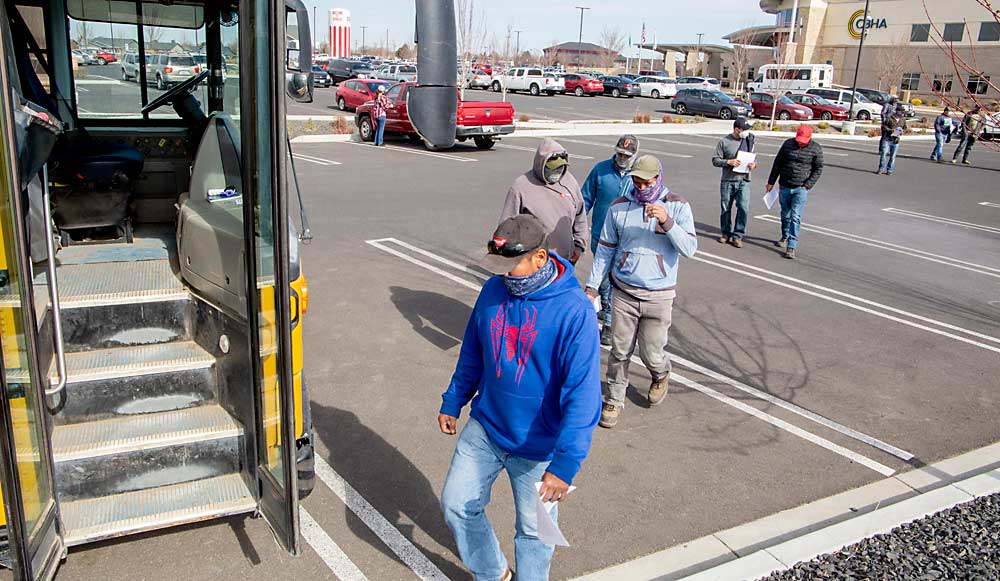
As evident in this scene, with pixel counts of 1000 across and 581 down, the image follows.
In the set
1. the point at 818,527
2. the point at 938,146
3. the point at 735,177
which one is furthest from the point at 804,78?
the point at 818,527

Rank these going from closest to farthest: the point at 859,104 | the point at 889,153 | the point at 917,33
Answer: the point at 889,153 → the point at 859,104 → the point at 917,33

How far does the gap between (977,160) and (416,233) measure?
77.1 ft

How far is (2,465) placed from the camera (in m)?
2.69

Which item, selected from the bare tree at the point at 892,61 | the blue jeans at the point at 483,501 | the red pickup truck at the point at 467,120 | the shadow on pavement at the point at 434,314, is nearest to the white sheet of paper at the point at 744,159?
the shadow on pavement at the point at 434,314

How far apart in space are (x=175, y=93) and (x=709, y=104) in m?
36.6

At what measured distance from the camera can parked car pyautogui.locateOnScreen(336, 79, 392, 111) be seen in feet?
92.5

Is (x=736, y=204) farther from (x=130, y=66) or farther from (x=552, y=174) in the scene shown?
(x=130, y=66)

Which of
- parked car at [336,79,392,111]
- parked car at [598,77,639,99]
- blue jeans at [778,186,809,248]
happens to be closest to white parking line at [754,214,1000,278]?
blue jeans at [778,186,809,248]

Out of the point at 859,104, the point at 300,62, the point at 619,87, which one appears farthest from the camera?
the point at 619,87

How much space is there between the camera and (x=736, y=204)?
36.4 feet

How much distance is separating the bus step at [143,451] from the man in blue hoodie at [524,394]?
1.11 metres

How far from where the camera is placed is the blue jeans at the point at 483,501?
3244 mm

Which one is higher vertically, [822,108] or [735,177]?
[822,108]

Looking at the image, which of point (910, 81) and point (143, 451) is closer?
point (143, 451)
